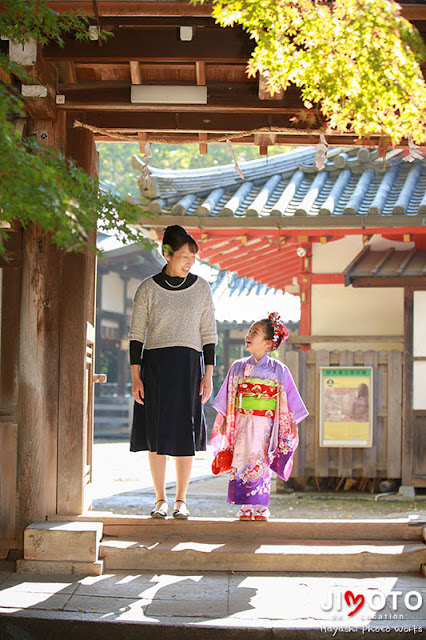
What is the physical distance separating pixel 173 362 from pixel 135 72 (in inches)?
79.6

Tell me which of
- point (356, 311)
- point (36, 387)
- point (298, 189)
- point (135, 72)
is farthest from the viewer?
point (298, 189)

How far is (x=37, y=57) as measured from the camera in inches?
205

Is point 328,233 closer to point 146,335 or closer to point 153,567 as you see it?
point 146,335

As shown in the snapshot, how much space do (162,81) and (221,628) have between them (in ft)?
12.1

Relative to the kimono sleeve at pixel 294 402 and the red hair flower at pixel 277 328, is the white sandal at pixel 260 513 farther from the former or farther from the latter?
the red hair flower at pixel 277 328

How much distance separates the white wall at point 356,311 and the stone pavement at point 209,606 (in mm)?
5923

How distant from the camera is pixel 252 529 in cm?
572

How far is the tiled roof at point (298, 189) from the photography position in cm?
984

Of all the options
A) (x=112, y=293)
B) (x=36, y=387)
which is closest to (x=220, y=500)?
(x=36, y=387)

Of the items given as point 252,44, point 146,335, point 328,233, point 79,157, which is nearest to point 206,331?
point 146,335

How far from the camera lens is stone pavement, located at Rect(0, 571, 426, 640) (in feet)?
14.0

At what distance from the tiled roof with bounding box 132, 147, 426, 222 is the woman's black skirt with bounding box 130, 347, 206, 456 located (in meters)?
4.37

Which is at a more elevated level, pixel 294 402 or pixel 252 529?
pixel 294 402

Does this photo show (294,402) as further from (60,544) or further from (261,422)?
(60,544)
